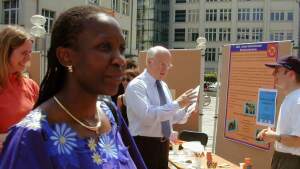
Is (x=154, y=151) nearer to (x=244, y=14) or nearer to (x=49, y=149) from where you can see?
(x=49, y=149)

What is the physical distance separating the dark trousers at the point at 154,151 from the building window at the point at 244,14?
200ft

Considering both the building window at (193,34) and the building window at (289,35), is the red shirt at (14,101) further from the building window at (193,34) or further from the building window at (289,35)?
the building window at (193,34)

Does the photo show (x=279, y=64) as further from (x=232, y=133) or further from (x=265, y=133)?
(x=232, y=133)

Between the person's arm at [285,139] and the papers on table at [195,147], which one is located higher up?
the person's arm at [285,139]

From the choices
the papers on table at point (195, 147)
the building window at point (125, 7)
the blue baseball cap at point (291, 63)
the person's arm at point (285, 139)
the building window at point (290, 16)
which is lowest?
the papers on table at point (195, 147)

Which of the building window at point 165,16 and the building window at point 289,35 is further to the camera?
the building window at point 165,16

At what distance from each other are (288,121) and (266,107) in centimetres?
117

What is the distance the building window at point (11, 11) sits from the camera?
1018 inches

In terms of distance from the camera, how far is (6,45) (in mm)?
2666

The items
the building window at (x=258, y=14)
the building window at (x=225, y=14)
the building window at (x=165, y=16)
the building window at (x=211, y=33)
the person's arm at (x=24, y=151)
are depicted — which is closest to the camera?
the person's arm at (x=24, y=151)

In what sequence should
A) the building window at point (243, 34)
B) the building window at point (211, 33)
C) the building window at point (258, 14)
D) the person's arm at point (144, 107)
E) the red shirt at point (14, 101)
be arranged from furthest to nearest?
the building window at point (211, 33), the building window at point (243, 34), the building window at point (258, 14), the person's arm at point (144, 107), the red shirt at point (14, 101)

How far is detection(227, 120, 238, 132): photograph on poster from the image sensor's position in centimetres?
535

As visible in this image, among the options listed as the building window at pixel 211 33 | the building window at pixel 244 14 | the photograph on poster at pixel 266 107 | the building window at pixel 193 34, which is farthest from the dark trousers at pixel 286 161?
the building window at pixel 193 34

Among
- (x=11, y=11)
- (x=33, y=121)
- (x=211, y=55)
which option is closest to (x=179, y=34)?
(x=211, y=55)
